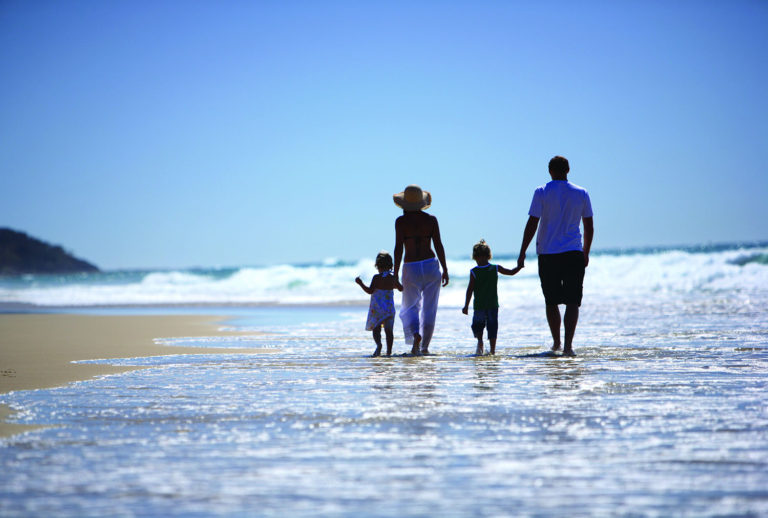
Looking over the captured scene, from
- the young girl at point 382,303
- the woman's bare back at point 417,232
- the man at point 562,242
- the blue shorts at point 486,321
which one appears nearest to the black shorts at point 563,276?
the man at point 562,242

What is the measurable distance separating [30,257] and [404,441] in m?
99.2

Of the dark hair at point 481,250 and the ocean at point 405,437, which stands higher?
the dark hair at point 481,250

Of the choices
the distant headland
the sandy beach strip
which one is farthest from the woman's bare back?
the distant headland

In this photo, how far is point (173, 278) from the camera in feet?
159

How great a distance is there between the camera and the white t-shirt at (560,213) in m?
7.23

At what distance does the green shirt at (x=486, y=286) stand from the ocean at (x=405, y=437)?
54 cm

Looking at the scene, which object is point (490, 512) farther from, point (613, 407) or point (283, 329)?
point (283, 329)

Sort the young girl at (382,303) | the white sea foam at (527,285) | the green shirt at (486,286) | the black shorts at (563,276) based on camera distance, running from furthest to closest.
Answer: the white sea foam at (527,285), the young girl at (382,303), the green shirt at (486,286), the black shorts at (563,276)

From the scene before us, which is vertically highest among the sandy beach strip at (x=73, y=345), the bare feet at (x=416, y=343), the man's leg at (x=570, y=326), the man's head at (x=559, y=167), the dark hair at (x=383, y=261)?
the man's head at (x=559, y=167)

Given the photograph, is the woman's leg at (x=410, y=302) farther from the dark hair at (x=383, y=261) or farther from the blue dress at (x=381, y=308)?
the dark hair at (x=383, y=261)

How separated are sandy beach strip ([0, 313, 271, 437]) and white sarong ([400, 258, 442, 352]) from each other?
1.86 metres

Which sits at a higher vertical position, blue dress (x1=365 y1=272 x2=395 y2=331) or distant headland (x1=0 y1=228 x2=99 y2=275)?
distant headland (x1=0 y1=228 x2=99 y2=275)

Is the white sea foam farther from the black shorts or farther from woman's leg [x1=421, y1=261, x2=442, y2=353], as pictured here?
the black shorts

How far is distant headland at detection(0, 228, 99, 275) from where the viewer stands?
89875 millimetres
